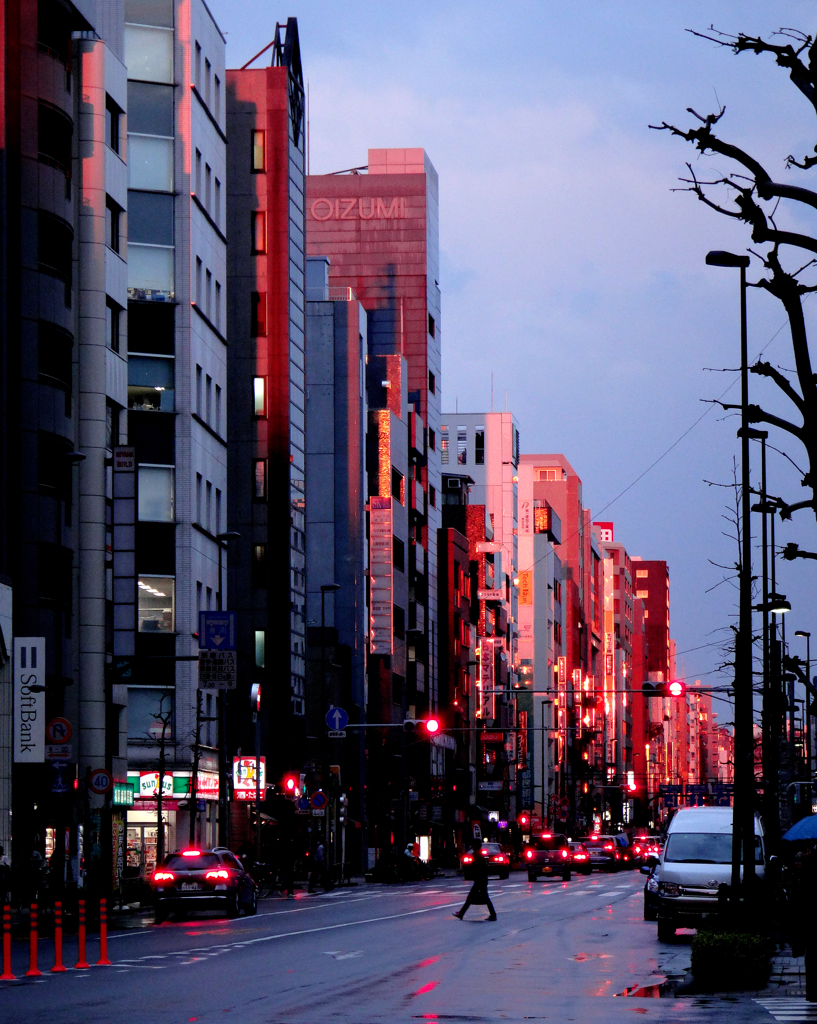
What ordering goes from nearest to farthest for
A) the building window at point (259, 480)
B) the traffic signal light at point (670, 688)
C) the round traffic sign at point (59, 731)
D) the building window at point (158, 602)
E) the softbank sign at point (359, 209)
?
the round traffic sign at point (59, 731), the traffic signal light at point (670, 688), the building window at point (158, 602), the building window at point (259, 480), the softbank sign at point (359, 209)

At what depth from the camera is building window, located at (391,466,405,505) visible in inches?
4510

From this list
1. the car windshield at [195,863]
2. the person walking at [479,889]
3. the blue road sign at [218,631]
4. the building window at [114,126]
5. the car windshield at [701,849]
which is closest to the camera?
the car windshield at [701,849]

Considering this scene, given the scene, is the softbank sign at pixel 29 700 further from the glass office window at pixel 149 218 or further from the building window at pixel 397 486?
the building window at pixel 397 486

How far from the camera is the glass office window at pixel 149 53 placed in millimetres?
76188

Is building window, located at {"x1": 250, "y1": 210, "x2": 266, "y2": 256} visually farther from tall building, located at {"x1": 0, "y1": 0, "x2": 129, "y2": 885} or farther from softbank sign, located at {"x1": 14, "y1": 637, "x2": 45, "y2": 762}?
softbank sign, located at {"x1": 14, "y1": 637, "x2": 45, "y2": 762}

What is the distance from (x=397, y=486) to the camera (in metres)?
116

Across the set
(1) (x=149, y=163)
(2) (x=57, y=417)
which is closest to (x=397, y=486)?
(1) (x=149, y=163)

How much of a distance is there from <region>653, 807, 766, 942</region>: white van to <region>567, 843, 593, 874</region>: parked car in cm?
6189

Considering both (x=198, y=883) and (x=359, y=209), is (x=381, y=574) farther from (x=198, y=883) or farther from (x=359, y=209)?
(x=198, y=883)

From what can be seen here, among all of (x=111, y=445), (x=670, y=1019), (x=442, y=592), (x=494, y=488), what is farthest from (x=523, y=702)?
(x=670, y=1019)

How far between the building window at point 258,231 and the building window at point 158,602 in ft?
66.2

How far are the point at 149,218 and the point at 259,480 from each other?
15251 mm

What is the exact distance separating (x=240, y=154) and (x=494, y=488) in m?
87.8

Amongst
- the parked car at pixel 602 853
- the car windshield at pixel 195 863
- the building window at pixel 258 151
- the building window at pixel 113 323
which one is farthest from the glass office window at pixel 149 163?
the parked car at pixel 602 853
